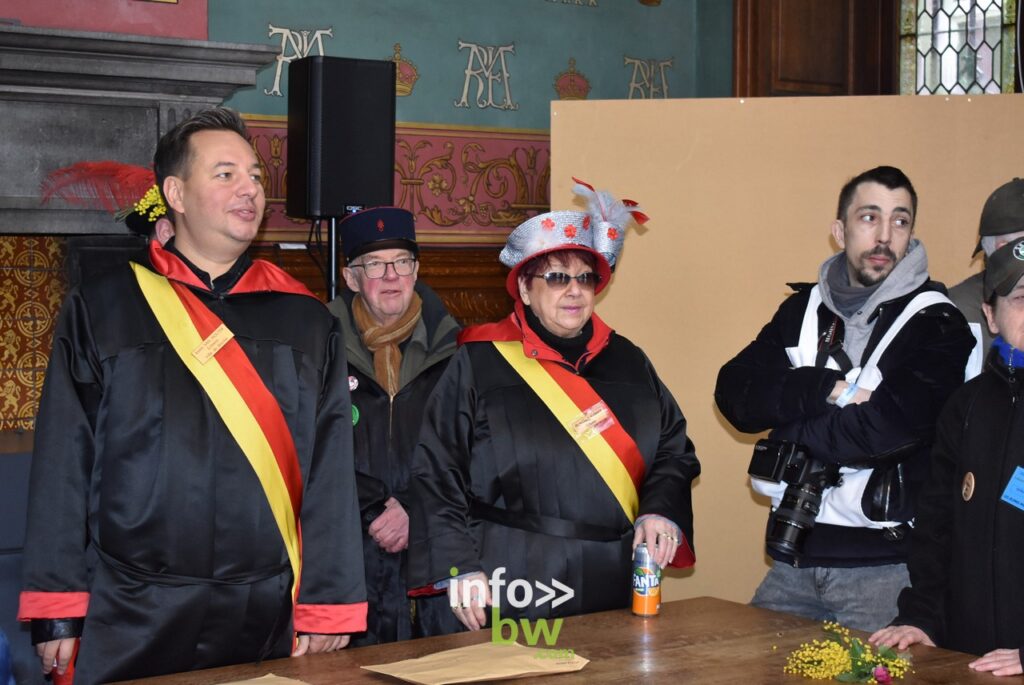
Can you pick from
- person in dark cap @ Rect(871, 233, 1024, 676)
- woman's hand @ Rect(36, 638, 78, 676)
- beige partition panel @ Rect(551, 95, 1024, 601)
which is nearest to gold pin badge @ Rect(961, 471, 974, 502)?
person in dark cap @ Rect(871, 233, 1024, 676)

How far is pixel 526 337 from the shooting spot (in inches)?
109

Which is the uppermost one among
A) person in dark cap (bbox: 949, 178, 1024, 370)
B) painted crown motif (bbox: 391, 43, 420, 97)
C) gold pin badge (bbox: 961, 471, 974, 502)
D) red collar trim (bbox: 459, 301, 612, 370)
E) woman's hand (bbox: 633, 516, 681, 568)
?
painted crown motif (bbox: 391, 43, 420, 97)

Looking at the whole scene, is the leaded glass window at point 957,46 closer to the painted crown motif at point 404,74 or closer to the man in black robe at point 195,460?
the painted crown motif at point 404,74

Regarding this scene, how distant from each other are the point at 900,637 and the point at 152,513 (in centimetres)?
134

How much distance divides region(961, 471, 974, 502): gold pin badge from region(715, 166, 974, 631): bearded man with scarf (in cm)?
29

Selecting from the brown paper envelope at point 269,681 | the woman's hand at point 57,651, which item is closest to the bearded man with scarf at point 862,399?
the brown paper envelope at point 269,681

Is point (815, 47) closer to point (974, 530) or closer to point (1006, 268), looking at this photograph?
point (1006, 268)

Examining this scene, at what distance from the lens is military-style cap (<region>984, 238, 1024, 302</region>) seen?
7.22ft

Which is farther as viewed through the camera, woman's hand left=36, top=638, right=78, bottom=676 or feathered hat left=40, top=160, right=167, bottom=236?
feathered hat left=40, top=160, right=167, bottom=236

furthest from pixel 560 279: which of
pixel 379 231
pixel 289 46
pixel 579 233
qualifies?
pixel 289 46

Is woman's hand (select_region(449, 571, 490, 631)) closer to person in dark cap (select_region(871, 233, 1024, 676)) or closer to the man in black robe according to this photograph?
the man in black robe

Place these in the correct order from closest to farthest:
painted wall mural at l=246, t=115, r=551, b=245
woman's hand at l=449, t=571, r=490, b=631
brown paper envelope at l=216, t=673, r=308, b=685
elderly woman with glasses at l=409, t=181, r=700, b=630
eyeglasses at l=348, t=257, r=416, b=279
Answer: brown paper envelope at l=216, t=673, r=308, b=685
woman's hand at l=449, t=571, r=490, b=631
elderly woman with glasses at l=409, t=181, r=700, b=630
eyeglasses at l=348, t=257, r=416, b=279
painted wall mural at l=246, t=115, r=551, b=245

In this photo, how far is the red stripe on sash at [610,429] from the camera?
8.77 feet

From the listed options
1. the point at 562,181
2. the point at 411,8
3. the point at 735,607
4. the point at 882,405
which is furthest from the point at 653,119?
the point at 735,607
